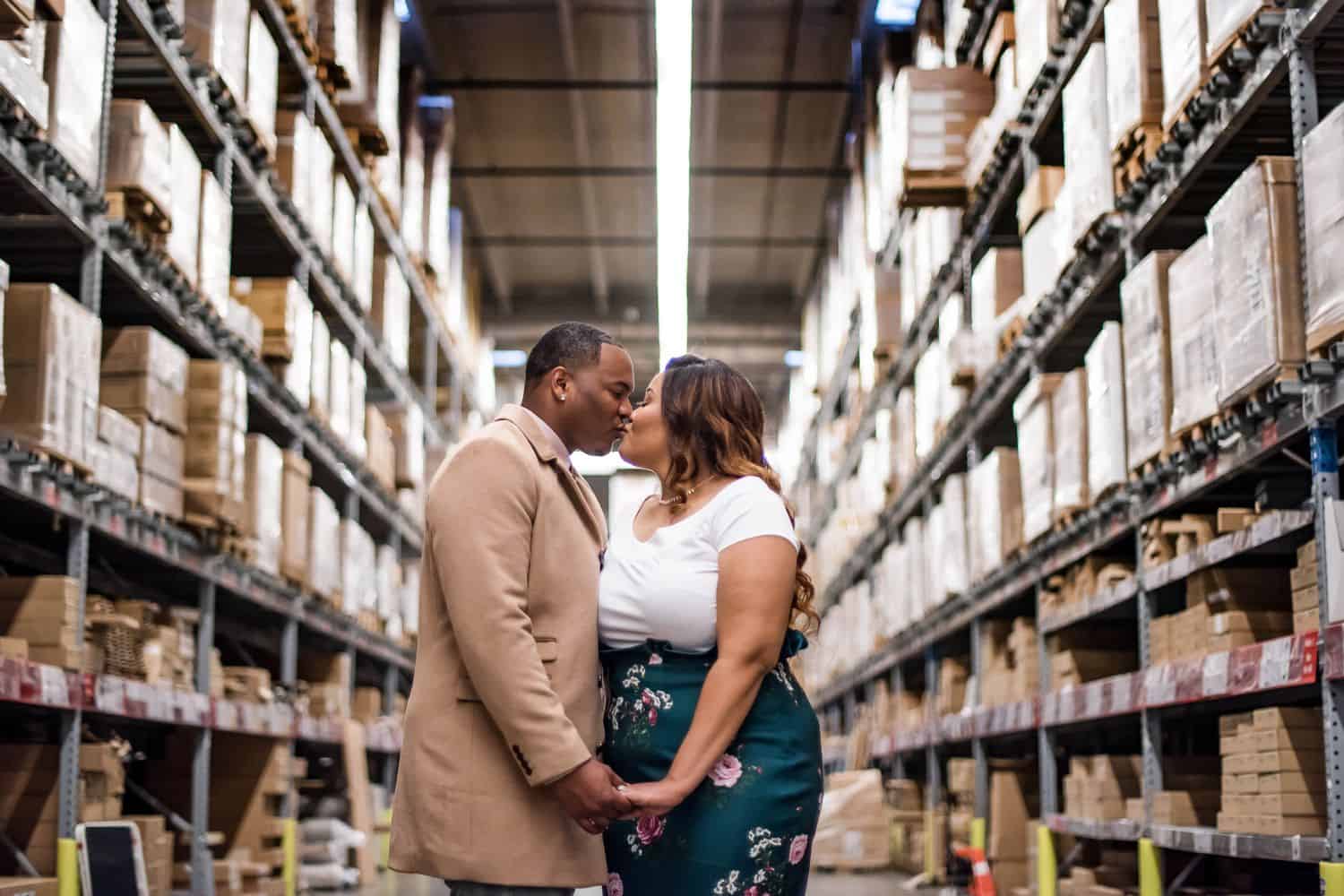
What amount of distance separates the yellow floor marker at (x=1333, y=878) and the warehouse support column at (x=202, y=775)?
183 inches

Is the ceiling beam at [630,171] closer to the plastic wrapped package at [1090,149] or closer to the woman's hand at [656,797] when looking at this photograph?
the plastic wrapped package at [1090,149]

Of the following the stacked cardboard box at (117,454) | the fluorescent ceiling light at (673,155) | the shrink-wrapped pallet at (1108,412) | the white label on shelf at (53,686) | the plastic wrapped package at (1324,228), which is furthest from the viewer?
the fluorescent ceiling light at (673,155)

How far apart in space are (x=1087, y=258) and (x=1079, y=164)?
0.37 meters

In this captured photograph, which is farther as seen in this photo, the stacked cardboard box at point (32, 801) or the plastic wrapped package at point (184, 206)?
the plastic wrapped package at point (184, 206)

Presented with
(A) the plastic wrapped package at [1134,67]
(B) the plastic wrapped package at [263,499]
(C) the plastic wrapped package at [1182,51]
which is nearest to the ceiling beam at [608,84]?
(B) the plastic wrapped package at [263,499]

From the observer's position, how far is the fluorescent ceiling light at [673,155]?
11.2 m

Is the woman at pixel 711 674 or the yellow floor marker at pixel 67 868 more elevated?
the woman at pixel 711 674

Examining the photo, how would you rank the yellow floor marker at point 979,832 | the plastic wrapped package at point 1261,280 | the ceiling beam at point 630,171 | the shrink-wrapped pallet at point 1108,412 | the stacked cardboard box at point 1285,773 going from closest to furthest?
the plastic wrapped package at point 1261,280, the stacked cardboard box at point 1285,773, the shrink-wrapped pallet at point 1108,412, the yellow floor marker at point 979,832, the ceiling beam at point 630,171

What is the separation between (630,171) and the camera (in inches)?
630

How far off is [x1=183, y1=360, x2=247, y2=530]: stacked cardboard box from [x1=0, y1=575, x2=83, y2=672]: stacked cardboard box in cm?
157

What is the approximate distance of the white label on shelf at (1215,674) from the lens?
4781 mm

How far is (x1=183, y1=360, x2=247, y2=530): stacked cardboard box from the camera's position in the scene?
22.8 feet

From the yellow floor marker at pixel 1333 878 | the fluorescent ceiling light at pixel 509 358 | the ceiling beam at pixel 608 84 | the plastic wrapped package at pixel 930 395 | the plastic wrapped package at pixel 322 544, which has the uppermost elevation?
the ceiling beam at pixel 608 84

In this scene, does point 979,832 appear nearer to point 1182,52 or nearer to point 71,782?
point 1182,52
